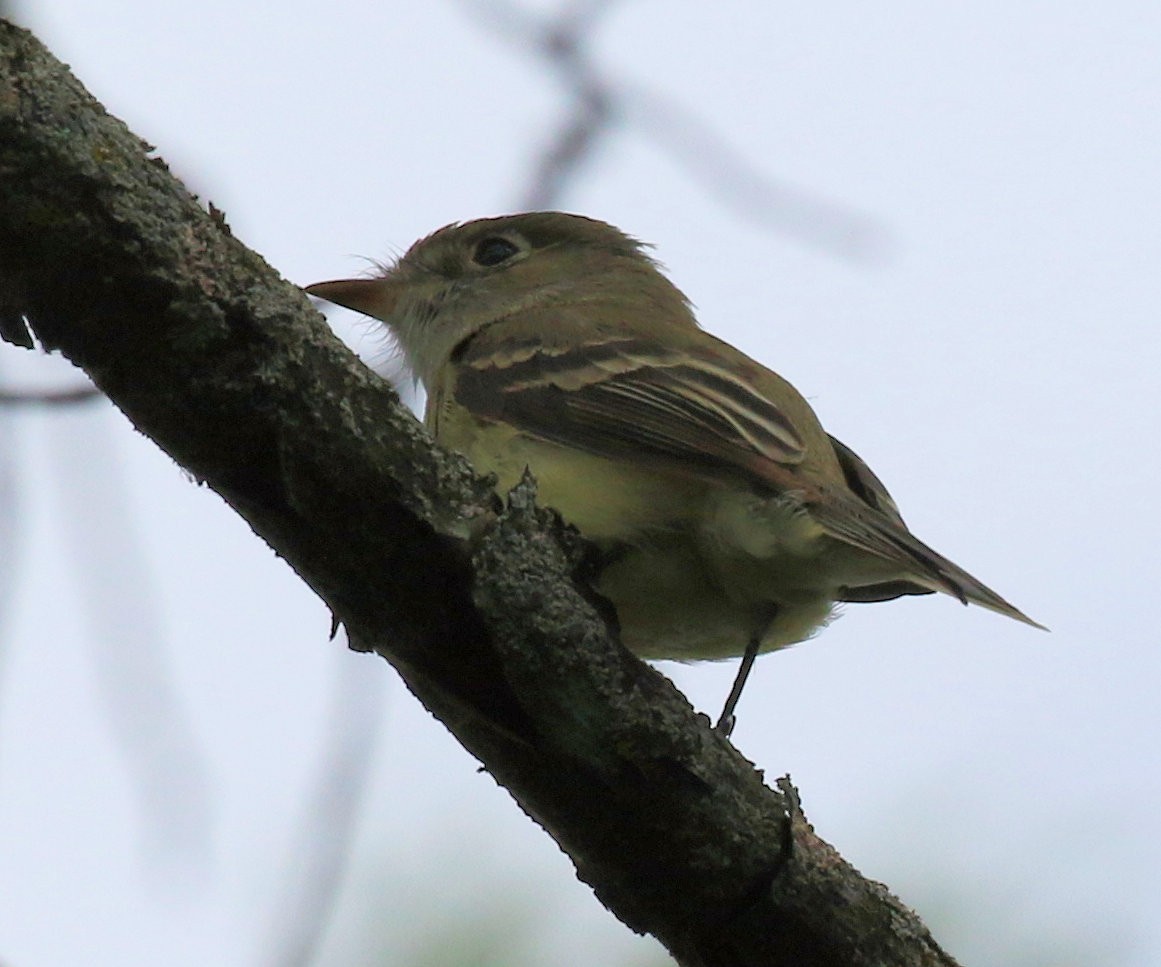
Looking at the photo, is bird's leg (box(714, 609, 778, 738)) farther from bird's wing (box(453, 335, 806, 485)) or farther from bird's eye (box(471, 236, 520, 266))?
bird's eye (box(471, 236, 520, 266))

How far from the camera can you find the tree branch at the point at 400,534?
249 cm

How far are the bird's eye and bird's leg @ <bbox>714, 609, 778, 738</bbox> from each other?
2349 mm

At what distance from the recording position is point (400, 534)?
276 centimetres

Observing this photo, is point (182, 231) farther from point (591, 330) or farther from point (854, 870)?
point (591, 330)

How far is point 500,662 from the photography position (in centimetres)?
286

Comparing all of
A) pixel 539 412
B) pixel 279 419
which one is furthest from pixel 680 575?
pixel 279 419

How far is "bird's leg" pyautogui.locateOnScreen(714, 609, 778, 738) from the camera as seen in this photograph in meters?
4.28

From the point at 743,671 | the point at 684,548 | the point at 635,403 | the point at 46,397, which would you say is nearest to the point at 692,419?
the point at 635,403

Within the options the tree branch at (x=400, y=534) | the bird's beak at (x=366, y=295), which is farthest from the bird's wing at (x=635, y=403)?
the tree branch at (x=400, y=534)

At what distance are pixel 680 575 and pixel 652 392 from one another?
0.65 m

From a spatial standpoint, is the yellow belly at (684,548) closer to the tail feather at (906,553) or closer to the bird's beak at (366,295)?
the tail feather at (906,553)

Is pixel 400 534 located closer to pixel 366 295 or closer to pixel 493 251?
pixel 366 295

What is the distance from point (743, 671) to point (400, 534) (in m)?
1.95

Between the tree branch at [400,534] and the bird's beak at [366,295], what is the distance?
3058 millimetres
